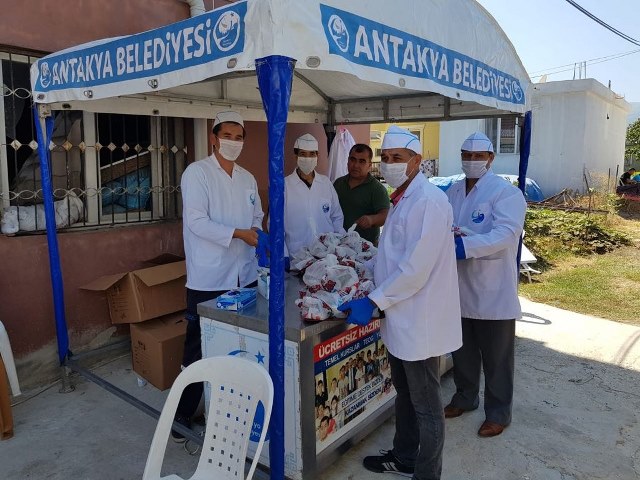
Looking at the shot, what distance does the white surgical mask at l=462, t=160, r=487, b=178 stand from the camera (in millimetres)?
3324

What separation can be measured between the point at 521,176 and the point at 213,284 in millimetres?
2585

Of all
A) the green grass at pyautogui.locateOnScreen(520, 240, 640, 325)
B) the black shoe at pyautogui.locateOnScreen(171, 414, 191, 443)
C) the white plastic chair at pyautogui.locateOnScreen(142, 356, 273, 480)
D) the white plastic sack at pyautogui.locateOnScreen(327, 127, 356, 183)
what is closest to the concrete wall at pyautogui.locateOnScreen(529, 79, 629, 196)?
the green grass at pyautogui.locateOnScreen(520, 240, 640, 325)

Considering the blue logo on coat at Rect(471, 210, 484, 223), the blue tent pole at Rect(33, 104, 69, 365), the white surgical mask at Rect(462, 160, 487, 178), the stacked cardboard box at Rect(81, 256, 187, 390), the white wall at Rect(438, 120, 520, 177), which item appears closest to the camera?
the blue logo on coat at Rect(471, 210, 484, 223)

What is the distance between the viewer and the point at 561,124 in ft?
49.0

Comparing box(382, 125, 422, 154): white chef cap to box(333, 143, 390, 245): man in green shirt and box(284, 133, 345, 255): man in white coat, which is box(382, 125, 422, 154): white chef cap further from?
box(333, 143, 390, 245): man in green shirt

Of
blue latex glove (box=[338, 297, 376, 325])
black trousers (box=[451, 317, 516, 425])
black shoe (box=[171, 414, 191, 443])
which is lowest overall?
black shoe (box=[171, 414, 191, 443])

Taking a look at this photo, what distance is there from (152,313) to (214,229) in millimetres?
1404

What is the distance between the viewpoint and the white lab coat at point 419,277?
229 cm

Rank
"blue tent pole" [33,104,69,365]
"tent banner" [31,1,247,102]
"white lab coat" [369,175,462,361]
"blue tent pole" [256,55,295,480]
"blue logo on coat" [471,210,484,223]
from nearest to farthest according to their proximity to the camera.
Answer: "blue tent pole" [256,55,295,480] < "tent banner" [31,1,247,102] < "white lab coat" [369,175,462,361] < "blue logo on coat" [471,210,484,223] < "blue tent pole" [33,104,69,365]

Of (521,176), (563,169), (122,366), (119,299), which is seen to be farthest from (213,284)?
(563,169)

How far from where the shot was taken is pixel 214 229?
3025 millimetres

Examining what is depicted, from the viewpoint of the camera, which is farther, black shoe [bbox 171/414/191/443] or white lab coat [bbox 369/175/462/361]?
black shoe [bbox 171/414/191/443]

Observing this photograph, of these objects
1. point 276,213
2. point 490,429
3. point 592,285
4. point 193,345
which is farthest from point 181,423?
point 592,285

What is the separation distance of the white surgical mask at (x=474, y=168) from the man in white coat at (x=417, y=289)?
997 mm
